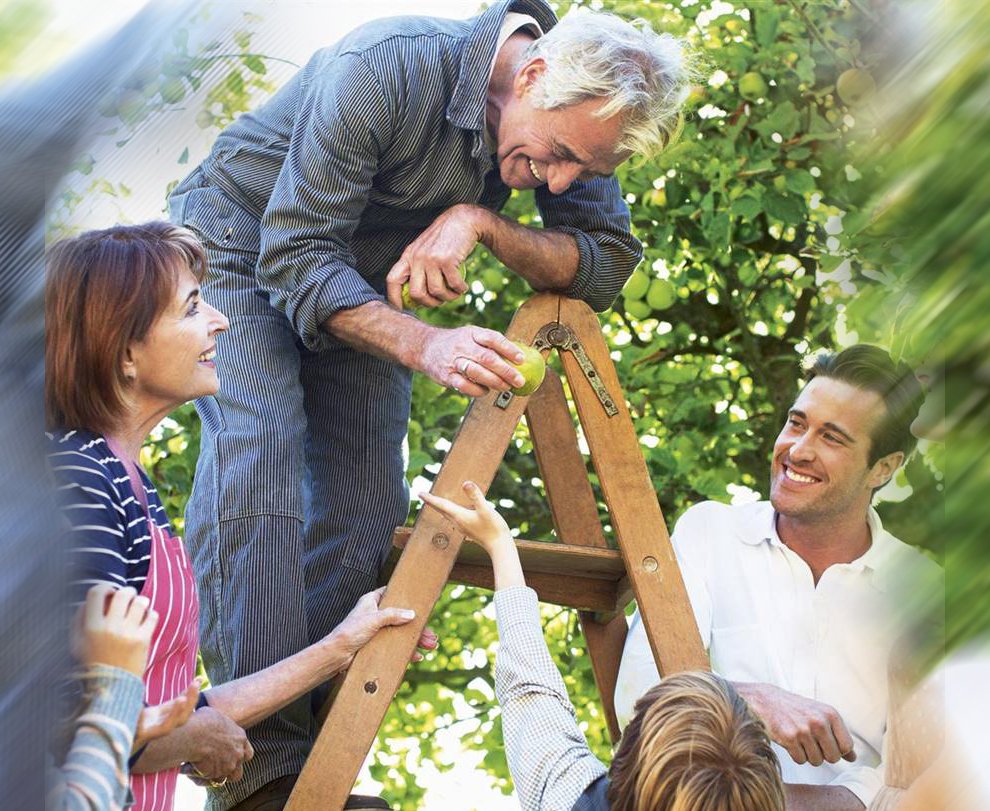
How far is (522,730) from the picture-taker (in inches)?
92.0

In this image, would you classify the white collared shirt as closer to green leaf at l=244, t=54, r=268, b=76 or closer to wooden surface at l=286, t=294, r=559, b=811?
wooden surface at l=286, t=294, r=559, b=811

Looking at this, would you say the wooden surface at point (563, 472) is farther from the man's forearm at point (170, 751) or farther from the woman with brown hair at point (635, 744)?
the man's forearm at point (170, 751)

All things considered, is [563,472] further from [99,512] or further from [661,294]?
[661,294]

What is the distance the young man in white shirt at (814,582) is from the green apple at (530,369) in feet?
2.06

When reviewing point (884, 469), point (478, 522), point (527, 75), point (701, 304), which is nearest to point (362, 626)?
point (478, 522)

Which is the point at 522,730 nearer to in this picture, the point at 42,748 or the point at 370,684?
the point at 370,684

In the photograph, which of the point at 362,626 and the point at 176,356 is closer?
the point at 176,356

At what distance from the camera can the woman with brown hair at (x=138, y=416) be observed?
201 cm

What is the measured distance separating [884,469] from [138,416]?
1.80 meters

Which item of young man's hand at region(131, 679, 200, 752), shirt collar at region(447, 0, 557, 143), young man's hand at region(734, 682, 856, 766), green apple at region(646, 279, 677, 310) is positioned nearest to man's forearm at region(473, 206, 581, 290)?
shirt collar at region(447, 0, 557, 143)

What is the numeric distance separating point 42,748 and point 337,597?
4.13 feet

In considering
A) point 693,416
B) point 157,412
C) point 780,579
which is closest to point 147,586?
point 157,412

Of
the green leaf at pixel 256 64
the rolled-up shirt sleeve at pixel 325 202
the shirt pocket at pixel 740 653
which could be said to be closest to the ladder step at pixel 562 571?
the shirt pocket at pixel 740 653

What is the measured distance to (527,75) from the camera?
273 centimetres
